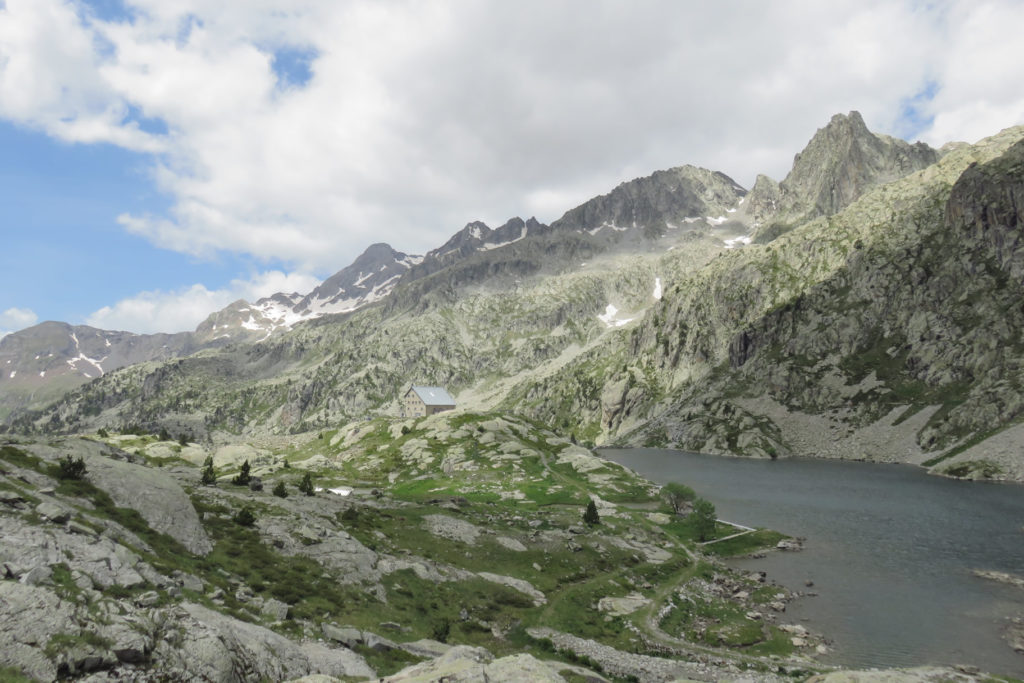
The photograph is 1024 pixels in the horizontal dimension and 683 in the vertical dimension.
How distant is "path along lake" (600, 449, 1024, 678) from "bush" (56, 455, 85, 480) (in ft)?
194

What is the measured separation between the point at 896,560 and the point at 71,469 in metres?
93.5

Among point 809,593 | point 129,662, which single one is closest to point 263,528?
point 129,662

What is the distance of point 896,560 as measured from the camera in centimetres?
7281

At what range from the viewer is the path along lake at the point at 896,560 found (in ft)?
156

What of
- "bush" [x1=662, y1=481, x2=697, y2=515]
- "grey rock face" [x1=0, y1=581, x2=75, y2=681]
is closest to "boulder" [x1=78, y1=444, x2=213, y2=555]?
"grey rock face" [x1=0, y1=581, x2=75, y2=681]

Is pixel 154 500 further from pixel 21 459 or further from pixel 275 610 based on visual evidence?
pixel 275 610

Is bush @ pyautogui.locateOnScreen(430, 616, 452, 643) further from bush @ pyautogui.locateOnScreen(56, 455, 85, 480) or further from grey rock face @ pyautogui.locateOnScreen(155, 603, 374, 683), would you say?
bush @ pyautogui.locateOnScreen(56, 455, 85, 480)

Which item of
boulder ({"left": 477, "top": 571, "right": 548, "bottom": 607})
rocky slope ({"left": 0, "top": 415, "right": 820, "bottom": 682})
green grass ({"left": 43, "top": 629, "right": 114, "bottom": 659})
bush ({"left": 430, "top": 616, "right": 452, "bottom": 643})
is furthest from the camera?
boulder ({"left": 477, "top": 571, "right": 548, "bottom": 607})

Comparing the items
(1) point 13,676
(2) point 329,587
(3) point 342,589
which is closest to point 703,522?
(3) point 342,589

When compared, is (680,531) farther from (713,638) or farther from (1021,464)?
(1021,464)

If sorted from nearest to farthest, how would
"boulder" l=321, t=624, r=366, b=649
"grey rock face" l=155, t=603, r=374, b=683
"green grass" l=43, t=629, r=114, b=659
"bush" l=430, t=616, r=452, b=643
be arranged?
"green grass" l=43, t=629, r=114, b=659
"grey rock face" l=155, t=603, r=374, b=683
"boulder" l=321, t=624, r=366, b=649
"bush" l=430, t=616, r=452, b=643

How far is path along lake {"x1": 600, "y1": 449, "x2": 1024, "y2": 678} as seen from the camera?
1874 inches

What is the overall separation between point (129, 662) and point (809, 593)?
67210mm

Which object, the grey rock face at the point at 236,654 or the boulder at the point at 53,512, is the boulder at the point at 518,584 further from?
the boulder at the point at 53,512
